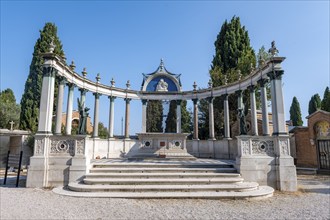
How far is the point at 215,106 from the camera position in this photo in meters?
27.8

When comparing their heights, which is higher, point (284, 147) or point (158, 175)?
point (284, 147)

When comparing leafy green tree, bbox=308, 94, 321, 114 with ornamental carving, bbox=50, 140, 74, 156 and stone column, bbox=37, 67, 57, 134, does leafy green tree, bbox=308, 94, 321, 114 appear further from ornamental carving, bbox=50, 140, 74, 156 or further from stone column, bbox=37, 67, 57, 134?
stone column, bbox=37, 67, 57, 134

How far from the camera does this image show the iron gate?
758 inches

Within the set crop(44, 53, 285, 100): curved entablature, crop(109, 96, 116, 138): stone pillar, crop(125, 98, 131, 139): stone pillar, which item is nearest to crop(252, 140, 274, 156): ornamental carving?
crop(44, 53, 285, 100): curved entablature

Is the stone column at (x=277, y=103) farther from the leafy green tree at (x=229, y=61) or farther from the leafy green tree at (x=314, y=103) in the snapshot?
the leafy green tree at (x=314, y=103)

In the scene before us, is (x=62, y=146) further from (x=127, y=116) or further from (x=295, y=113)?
(x=295, y=113)

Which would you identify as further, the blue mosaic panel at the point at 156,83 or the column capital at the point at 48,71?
the blue mosaic panel at the point at 156,83

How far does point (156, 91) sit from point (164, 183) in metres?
12.9

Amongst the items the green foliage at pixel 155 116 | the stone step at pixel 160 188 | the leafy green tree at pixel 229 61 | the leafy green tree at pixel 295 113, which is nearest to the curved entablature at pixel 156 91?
the green foliage at pixel 155 116

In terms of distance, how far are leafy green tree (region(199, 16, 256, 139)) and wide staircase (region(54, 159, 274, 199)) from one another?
52.3ft

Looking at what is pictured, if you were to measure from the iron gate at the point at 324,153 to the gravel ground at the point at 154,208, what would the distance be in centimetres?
1256

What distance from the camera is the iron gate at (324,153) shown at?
19261 mm

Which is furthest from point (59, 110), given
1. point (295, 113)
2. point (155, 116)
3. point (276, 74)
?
point (295, 113)

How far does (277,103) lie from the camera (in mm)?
11789
